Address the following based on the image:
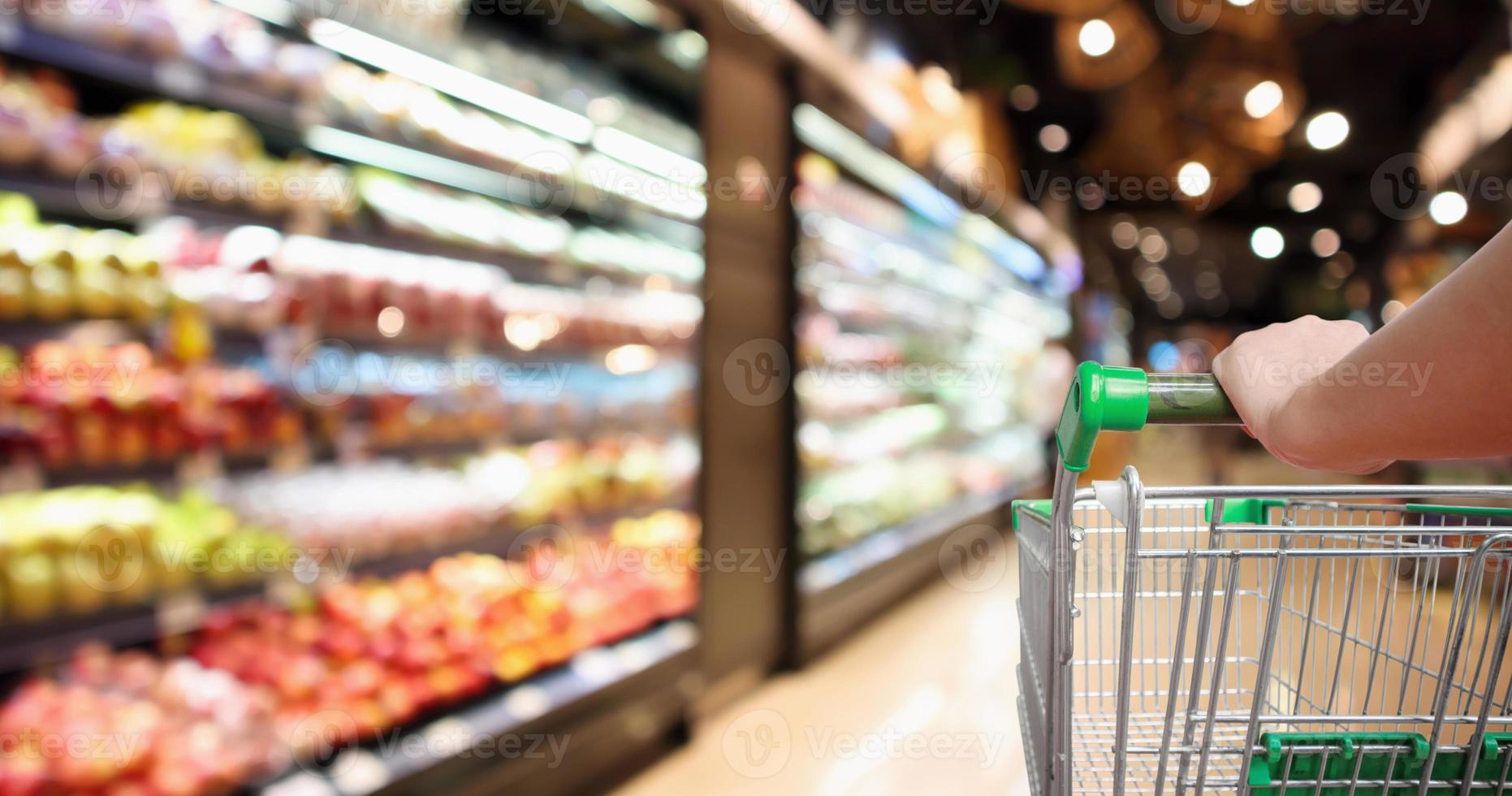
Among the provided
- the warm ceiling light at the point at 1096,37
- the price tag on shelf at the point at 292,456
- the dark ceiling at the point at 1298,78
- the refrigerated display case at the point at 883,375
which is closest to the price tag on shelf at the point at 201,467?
the price tag on shelf at the point at 292,456

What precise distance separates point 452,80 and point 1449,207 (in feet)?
24.2

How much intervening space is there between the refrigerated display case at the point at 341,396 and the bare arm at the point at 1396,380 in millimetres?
2036

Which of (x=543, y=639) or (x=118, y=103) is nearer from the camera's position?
(x=118, y=103)

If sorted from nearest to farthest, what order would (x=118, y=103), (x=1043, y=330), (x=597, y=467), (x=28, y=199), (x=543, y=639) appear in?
(x=28, y=199)
(x=118, y=103)
(x=543, y=639)
(x=597, y=467)
(x=1043, y=330)

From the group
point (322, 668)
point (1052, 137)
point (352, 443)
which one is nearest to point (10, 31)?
point (352, 443)

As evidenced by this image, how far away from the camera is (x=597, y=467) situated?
3.38m

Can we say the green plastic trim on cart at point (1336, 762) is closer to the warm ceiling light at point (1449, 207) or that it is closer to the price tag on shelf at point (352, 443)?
the price tag on shelf at point (352, 443)

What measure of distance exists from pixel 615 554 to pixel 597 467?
33cm

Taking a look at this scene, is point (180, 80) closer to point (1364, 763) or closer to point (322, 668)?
point (322, 668)

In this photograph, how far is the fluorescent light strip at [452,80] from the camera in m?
2.37

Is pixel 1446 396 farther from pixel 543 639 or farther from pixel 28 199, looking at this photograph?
pixel 543 639

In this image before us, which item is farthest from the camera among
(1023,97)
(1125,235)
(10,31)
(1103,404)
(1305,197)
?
(1125,235)

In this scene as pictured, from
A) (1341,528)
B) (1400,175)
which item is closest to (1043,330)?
(1400,175)

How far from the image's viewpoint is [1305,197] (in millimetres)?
A: 10875
